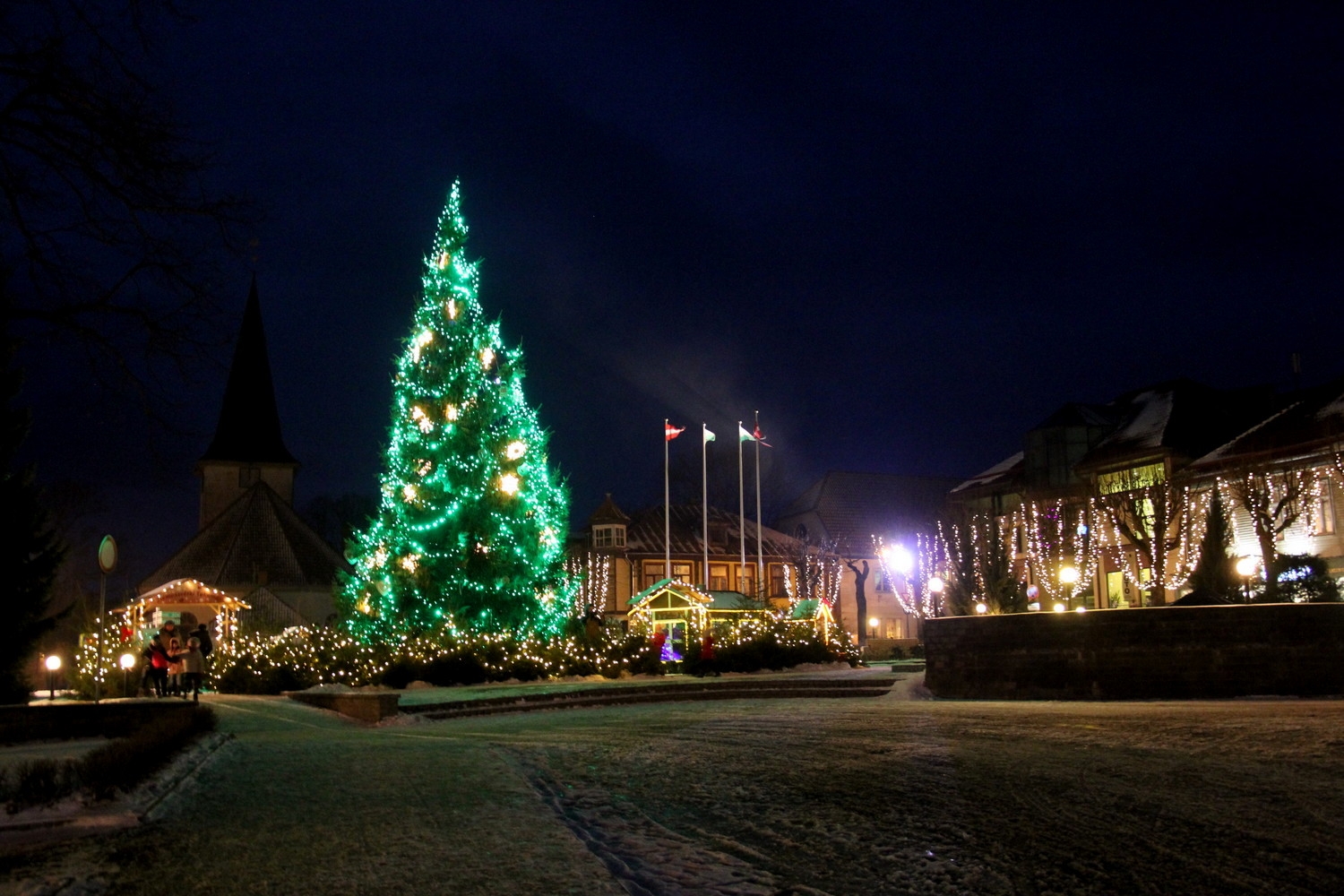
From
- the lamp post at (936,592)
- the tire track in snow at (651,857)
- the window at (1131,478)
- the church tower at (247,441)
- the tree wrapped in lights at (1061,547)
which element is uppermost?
the church tower at (247,441)

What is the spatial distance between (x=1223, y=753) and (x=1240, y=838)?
13.3 feet

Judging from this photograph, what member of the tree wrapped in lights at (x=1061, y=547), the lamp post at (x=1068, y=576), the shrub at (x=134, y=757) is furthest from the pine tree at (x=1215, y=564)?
the shrub at (x=134, y=757)

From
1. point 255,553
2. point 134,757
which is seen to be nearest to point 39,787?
point 134,757

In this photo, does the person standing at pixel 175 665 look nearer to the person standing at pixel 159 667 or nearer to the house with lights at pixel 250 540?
the person standing at pixel 159 667

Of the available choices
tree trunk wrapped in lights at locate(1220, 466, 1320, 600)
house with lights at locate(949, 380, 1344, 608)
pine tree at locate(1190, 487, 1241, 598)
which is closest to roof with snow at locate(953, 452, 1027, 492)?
house with lights at locate(949, 380, 1344, 608)

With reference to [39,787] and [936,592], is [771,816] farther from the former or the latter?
[936,592]

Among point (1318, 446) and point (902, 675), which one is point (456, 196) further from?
point (1318, 446)

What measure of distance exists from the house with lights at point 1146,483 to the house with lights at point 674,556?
38.9 ft

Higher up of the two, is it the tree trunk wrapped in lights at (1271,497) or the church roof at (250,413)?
the church roof at (250,413)

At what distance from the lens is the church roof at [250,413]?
70.7 metres

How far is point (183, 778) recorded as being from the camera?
437 inches

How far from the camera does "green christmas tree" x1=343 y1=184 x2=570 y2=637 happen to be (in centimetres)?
3175

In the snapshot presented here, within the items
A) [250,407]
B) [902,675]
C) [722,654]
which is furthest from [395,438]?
[250,407]

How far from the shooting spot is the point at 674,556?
62.3 metres
